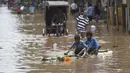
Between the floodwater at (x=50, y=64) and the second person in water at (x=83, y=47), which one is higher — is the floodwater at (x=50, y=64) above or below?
below

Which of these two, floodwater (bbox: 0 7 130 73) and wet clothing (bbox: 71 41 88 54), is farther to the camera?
wet clothing (bbox: 71 41 88 54)

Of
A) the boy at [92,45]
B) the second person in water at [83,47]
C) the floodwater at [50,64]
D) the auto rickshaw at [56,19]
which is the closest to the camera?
the floodwater at [50,64]

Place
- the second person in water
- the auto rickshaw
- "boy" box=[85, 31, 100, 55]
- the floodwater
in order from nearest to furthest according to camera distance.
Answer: the floodwater
the second person in water
"boy" box=[85, 31, 100, 55]
the auto rickshaw

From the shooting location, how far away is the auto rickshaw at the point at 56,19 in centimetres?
2698

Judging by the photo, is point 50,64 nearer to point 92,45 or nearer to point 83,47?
point 83,47

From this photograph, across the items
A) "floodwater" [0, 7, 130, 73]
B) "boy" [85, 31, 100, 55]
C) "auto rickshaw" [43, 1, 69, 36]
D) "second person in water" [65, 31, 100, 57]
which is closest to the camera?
"floodwater" [0, 7, 130, 73]

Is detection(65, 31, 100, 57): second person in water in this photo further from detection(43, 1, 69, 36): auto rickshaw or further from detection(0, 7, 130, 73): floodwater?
detection(43, 1, 69, 36): auto rickshaw

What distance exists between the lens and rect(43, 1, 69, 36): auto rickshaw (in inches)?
1062

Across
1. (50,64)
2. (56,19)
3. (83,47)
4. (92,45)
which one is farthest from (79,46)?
(56,19)

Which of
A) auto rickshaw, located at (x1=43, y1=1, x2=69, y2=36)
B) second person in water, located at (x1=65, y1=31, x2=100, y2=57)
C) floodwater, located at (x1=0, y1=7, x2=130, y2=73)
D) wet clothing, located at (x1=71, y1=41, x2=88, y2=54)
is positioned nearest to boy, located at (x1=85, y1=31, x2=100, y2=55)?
second person in water, located at (x1=65, y1=31, x2=100, y2=57)

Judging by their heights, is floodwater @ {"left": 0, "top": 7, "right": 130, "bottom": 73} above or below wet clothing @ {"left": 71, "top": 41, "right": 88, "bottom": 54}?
below

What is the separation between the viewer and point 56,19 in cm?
2697

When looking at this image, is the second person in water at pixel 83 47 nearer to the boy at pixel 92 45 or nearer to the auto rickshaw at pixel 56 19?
the boy at pixel 92 45

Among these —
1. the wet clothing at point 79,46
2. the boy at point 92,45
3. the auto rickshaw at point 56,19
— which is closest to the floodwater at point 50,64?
the boy at point 92,45
